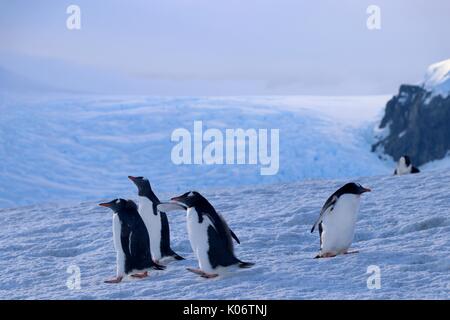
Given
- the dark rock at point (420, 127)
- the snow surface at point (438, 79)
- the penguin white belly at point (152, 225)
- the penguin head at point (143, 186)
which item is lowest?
the dark rock at point (420, 127)

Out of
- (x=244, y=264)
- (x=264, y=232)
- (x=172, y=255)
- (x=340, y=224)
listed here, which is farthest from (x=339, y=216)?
(x=264, y=232)

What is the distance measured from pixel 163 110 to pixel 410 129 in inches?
616

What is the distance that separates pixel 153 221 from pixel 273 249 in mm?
1020

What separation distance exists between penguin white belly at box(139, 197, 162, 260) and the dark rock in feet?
98.0

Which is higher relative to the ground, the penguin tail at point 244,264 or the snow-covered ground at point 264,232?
the penguin tail at point 244,264

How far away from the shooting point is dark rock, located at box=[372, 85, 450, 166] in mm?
36469

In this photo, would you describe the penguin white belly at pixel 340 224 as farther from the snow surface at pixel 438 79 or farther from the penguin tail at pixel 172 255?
the snow surface at pixel 438 79

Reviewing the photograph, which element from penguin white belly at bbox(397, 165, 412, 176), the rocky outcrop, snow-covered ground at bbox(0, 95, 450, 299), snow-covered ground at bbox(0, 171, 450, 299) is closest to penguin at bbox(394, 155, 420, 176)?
penguin white belly at bbox(397, 165, 412, 176)

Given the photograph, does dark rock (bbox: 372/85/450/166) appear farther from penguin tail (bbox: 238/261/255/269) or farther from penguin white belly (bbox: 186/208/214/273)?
penguin white belly (bbox: 186/208/214/273)

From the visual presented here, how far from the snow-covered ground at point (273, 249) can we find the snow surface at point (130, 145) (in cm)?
1266

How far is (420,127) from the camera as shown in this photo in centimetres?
3850

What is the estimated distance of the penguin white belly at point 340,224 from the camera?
213 inches

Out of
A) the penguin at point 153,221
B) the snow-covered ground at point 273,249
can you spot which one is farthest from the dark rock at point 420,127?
the penguin at point 153,221

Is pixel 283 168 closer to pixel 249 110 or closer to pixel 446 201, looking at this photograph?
pixel 249 110
